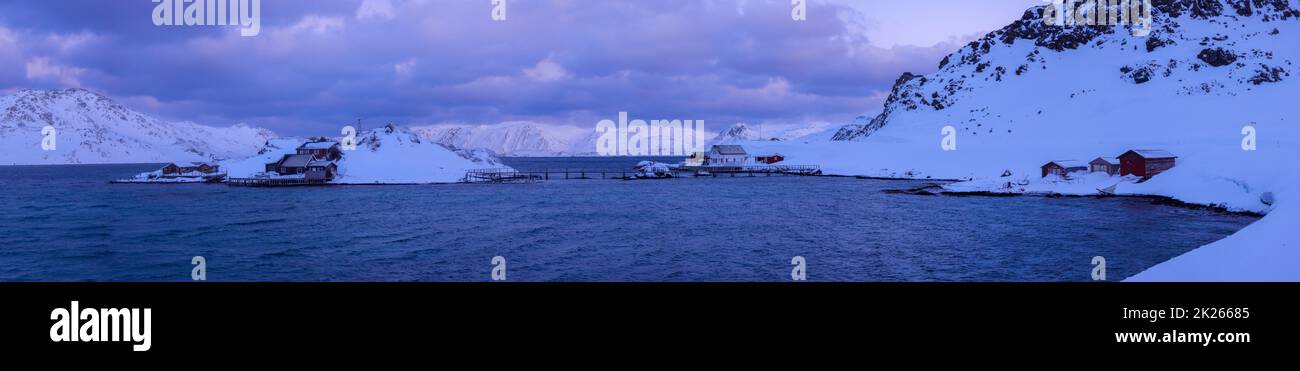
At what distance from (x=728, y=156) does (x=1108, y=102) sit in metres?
79.6

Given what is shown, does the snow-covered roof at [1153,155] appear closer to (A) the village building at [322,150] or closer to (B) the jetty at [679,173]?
(B) the jetty at [679,173]

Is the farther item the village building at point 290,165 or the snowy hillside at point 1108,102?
the snowy hillside at point 1108,102

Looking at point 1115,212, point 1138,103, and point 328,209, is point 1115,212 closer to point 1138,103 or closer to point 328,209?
point 328,209

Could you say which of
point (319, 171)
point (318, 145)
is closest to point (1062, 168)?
point (319, 171)

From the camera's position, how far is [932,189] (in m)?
93.1

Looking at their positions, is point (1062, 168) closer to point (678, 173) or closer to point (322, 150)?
point (678, 173)

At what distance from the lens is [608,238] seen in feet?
148

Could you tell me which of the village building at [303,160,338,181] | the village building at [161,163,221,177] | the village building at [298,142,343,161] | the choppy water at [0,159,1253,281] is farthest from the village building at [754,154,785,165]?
the village building at [161,163,221,177]

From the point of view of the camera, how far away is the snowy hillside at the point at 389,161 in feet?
401

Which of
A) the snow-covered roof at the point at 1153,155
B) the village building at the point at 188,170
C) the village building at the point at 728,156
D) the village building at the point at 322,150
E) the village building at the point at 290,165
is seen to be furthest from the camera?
the village building at the point at 728,156

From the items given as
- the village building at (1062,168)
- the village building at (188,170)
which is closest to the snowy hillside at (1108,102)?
the village building at (1062,168)

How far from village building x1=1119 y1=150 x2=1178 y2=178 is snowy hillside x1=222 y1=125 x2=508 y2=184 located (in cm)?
9225

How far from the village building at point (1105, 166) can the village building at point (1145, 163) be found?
1303 mm
